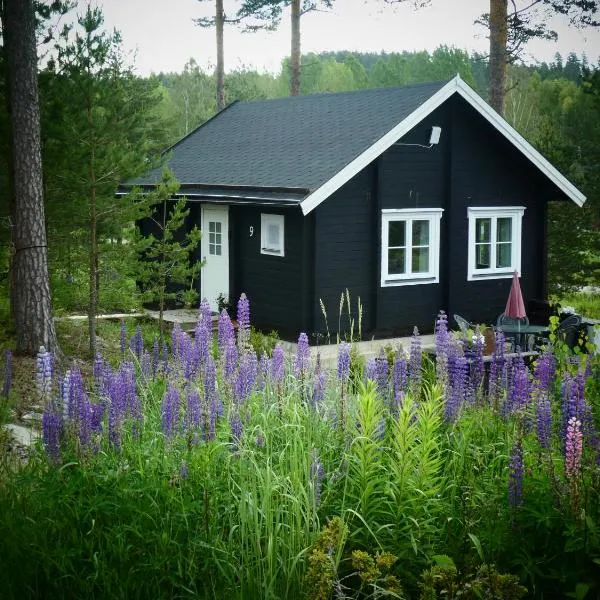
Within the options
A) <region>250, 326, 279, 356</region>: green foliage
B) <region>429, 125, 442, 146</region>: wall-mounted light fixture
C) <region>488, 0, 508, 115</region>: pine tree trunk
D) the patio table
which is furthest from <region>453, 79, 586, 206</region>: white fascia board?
<region>250, 326, 279, 356</region>: green foliage

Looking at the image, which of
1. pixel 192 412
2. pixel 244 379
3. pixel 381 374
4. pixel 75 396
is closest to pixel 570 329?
pixel 381 374

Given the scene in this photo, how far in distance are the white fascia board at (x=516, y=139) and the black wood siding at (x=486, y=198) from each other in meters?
0.34

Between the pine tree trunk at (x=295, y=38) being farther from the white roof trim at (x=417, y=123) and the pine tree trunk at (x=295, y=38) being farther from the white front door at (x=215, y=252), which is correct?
the white roof trim at (x=417, y=123)

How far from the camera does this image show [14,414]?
9.84 metres

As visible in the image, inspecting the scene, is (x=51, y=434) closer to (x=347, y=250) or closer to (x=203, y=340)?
(x=203, y=340)

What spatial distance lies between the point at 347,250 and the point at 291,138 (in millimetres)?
3461

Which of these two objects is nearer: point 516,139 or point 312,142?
point 516,139

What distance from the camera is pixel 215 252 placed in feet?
59.7

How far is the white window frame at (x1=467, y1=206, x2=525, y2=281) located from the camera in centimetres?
1770

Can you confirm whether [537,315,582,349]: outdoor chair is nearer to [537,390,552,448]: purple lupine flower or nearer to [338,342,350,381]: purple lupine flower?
[338,342,350,381]: purple lupine flower

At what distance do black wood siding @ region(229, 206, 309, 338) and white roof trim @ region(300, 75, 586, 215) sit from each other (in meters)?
1.00

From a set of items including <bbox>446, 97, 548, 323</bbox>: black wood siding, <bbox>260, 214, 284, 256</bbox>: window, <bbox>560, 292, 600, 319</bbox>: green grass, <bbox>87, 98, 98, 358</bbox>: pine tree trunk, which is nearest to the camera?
<bbox>87, 98, 98, 358</bbox>: pine tree trunk

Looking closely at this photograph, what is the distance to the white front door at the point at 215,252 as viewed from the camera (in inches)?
703

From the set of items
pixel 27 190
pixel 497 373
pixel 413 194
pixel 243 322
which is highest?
pixel 413 194
